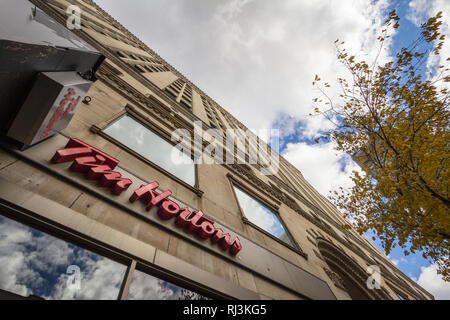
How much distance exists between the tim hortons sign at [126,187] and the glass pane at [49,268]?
1653mm

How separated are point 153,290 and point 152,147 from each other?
5991 millimetres

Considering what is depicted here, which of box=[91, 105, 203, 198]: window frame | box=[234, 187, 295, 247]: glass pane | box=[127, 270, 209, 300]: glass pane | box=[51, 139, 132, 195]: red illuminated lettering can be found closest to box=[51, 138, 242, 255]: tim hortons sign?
box=[51, 139, 132, 195]: red illuminated lettering

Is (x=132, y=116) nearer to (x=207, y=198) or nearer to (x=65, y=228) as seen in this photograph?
(x=207, y=198)

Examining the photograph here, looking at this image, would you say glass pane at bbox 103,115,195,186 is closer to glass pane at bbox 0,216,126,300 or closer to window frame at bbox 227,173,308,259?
window frame at bbox 227,173,308,259

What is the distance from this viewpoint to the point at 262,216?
1177 cm

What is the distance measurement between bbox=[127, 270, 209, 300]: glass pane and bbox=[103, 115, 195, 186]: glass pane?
4724 millimetres

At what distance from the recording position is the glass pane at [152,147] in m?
8.16

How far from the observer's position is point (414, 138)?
8672 mm

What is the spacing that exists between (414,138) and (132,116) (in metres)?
12.9

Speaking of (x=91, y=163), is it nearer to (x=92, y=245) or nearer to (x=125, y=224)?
(x=125, y=224)
